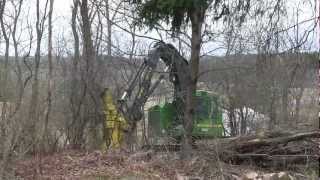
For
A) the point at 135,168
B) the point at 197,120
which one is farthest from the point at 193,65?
the point at 197,120

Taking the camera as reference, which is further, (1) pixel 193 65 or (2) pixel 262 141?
(1) pixel 193 65

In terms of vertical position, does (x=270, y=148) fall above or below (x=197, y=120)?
below

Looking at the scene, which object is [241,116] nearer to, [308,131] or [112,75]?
[112,75]

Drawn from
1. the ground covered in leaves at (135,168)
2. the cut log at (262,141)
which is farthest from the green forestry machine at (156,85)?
the cut log at (262,141)

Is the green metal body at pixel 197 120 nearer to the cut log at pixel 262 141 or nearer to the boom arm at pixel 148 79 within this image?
the boom arm at pixel 148 79

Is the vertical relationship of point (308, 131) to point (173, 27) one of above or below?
below

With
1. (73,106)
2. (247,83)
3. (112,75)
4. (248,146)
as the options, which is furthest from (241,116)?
(248,146)

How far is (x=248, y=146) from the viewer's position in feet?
43.8

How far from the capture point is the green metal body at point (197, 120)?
17.6 meters

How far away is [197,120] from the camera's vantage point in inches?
760

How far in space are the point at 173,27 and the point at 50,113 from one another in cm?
687

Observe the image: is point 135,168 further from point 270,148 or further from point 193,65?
point 193,65

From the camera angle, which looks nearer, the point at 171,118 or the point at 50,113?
the point at 171,118

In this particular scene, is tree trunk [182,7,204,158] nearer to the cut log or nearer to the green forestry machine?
the green forestry machine
